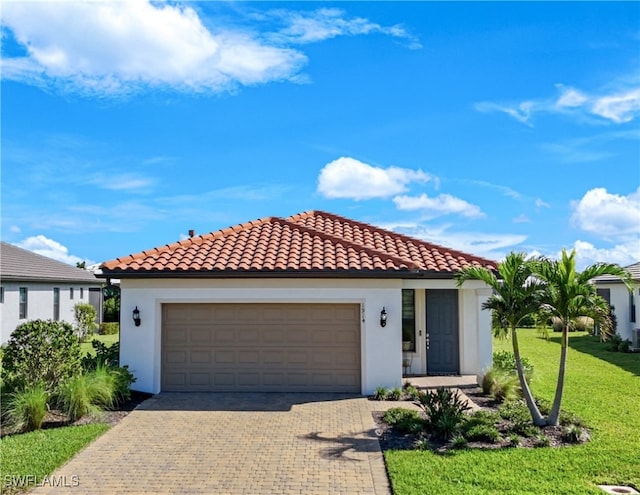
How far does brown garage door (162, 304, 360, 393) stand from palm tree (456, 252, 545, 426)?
3929 millimetres

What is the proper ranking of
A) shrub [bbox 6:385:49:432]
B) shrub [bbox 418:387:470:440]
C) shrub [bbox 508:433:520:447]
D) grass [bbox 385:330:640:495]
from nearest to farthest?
grass [bbox 385:330:640:495] → shrub [bbox 508:433:520:447] → shrub [bbox 418:387:470:440] → shrub [bbox 6:385:49:432]

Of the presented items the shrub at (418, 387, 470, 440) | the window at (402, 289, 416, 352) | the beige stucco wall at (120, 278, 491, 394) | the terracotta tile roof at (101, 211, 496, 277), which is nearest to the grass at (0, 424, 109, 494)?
the beige stucco wall at (120, 278, 491, 394)

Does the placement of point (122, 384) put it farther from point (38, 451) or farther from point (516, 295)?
point (516, 295)

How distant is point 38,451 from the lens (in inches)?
339

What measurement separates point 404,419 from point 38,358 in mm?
7465

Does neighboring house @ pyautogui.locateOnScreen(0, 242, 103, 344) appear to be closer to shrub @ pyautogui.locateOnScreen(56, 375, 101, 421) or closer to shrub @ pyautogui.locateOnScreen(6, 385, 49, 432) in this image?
shrub @ pyautogui.locateOnScreen(56, 375, 101, 421)

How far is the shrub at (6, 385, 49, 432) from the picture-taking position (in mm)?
9891

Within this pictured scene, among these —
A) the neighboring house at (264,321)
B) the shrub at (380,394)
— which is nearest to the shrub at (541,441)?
the shrub at (380,394)

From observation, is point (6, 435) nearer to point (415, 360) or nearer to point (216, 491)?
point (216, 491)

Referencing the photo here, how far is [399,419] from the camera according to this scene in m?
10.1

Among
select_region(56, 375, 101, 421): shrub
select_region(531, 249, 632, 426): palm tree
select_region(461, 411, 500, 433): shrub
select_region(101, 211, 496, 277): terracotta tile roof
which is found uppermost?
select_region(101, 211, 496, 277): terracotta tile roof

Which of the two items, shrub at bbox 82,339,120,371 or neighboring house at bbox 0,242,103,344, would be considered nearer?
shrub at bbox 82,339,120,371

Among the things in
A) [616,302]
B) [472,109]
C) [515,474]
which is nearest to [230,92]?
[472,109]

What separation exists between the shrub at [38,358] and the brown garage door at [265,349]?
8.14 ft
